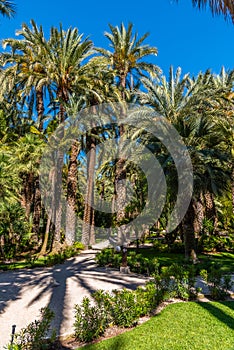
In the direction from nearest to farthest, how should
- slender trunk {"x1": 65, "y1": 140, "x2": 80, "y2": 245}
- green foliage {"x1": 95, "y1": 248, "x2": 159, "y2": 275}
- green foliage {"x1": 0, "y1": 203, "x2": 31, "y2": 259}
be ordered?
green foliage {"x1": 95, "y1": 248, "x2": 159, "y2": 275} < green foliage {"x1": 0, "y1": 203, "x2": 31, "y2": 259} < slender trunk {"x1": 65, "y1": 140, "x2": 80, "y2": 245}

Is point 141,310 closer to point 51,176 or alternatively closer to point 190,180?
point 190,180

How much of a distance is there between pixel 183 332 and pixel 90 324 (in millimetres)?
1755

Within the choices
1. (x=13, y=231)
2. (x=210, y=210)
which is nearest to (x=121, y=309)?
(x=13, y=231)

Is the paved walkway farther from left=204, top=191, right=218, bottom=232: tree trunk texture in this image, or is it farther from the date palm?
left=204, top=191, right=218, bottom=232: tree trunk texture

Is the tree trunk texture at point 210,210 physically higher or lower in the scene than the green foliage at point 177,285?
higher

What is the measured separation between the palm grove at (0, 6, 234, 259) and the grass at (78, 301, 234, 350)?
7385 millimetres

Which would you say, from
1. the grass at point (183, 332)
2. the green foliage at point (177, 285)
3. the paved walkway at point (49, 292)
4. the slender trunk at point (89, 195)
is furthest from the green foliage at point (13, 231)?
the grass at point (183, 332)

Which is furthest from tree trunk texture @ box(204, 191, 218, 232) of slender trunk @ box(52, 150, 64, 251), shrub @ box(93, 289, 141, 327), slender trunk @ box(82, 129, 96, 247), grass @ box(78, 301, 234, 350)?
shrub @ box(93, 289, 141, 327)

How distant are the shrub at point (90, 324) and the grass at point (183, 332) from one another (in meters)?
0.28

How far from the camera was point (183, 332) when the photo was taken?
208 inches

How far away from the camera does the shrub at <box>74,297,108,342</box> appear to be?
5.23 metres

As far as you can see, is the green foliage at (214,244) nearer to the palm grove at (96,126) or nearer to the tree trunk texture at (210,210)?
the palm grove at (96,126)

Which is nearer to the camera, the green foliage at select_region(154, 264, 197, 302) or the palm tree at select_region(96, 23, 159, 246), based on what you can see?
the green foliage at select_region(154, 264, 197, 302)

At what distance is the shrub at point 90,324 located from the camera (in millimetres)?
5234
